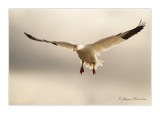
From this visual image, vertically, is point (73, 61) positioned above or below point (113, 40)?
below

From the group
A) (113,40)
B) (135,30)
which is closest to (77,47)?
(113,40)

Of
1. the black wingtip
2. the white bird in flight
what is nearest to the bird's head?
the white bird in flight

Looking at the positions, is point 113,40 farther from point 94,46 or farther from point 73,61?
point 73,61

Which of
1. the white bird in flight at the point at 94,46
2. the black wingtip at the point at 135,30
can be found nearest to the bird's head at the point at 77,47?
the white bird in flight at the point at 94,46
